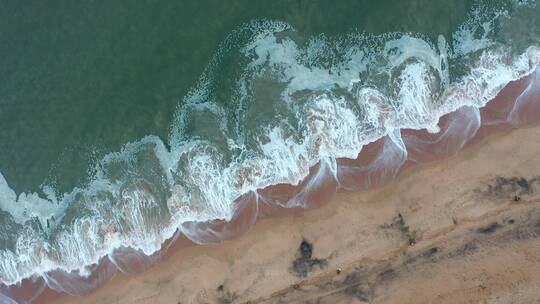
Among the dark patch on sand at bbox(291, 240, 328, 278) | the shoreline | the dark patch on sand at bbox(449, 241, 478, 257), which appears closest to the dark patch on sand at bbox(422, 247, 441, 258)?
the dark patch on sand at bbox(449, 241, 478, 257)

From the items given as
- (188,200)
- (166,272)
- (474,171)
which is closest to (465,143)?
(474,171)

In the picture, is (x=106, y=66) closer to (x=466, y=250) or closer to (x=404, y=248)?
(x=404, y=248)

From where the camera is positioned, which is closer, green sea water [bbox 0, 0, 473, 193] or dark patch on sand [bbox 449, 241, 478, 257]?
dark patch on sand [bbox 449, 241, 478, 257]

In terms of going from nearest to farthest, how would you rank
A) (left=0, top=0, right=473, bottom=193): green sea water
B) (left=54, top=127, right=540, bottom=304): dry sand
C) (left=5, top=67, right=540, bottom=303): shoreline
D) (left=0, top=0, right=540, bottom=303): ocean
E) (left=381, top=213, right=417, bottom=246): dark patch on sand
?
(left=54, top=127, right=540, bottom=304): dry sand → (left=381, top=213, right=417, bottom=246): dark patch on sand → (left=5, top=67, right=540, bottom=303): shoreline → (left=0, top=0, right=540, bottom=303): ocean → (left=0, top=0, right=473, bottom=193): green sea water

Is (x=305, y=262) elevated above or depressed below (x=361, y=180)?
below

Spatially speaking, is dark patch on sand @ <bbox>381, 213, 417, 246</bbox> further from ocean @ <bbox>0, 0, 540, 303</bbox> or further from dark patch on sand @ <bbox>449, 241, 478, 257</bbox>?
ocean @ <bbox>0, 0, 540, 303</bbox>

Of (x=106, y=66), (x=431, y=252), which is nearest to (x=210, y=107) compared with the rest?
(x=106, y=66)
